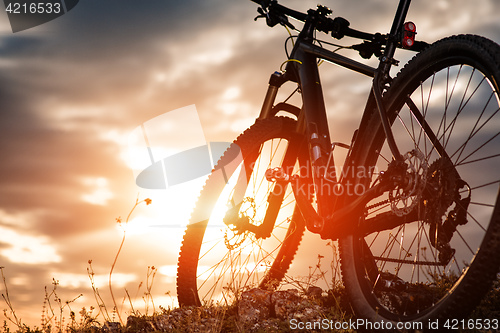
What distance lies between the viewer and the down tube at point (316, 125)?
12.2 ft

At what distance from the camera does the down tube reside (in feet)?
12.2

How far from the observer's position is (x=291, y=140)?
4496mm

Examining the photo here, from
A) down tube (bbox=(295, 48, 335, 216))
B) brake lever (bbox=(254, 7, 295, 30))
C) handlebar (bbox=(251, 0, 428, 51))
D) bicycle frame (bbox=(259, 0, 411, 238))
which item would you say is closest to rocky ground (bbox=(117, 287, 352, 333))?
bicycle frame (bbox=(259, 0, 411, 238))

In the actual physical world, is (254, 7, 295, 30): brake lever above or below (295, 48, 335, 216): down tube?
above

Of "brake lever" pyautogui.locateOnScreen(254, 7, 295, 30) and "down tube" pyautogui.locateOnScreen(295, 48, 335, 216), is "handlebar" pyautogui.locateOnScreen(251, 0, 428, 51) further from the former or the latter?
"down tube" pyautogui.locateOnScreen(295, 48, 335, 216)

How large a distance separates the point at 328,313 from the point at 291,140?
1.61 meters

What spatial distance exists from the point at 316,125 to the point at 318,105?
0.20 m

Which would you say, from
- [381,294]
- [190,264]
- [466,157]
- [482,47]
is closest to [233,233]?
[190,264]

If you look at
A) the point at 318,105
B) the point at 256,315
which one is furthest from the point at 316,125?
the point at 256,315

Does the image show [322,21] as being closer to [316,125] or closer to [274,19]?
[274,19]

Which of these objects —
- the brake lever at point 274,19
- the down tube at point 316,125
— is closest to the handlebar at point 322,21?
the brake lever at point 274,19

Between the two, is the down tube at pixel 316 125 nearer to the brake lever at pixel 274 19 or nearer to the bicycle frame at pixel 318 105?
the bicycle frame at pixel 318 105

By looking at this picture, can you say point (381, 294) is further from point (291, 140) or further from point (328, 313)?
point (291, 140)

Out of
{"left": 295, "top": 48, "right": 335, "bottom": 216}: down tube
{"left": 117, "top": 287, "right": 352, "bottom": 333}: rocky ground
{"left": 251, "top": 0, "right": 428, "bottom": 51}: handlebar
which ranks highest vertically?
{"left": 251, "top": 0, "right": 428, "bottom": 51}: handlebar
